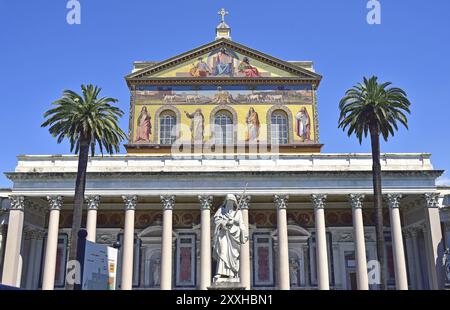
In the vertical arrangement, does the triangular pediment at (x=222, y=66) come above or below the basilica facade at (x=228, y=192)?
above

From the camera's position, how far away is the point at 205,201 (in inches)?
1336

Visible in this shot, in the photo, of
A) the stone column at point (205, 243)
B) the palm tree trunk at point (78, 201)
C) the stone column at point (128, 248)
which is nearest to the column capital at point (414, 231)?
the stone column at point (205, 243)

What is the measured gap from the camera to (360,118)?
3231 cm

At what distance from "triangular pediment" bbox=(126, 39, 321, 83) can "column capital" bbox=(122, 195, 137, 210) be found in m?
12.6

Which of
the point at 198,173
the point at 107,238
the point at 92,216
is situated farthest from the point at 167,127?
the point at 92,216

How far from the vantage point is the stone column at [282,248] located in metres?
31.9

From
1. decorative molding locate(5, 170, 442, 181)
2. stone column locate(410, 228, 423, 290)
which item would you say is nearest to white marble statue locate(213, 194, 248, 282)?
decorative molding locate(5, 170, 442, 181)

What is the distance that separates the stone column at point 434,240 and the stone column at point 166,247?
1793 centimetres

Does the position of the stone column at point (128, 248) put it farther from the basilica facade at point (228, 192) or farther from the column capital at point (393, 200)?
the column capital at point (393, 200)

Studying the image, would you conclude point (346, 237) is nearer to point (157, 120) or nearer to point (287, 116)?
point (287, 116)

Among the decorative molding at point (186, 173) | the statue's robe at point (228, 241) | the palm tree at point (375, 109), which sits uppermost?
the palm tree at point (375, 109)

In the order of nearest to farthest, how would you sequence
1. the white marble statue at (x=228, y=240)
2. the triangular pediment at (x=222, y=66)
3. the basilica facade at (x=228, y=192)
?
the white marble statue at (x=228, y=240) < the basilica facade at (x=228, y=192) < the triangular pediment at (x=222, y=66)

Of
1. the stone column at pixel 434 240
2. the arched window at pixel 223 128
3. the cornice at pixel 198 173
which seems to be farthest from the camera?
the arched window at pixel 223 128

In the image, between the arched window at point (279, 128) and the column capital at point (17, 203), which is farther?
the arched window at point (279, 128)
